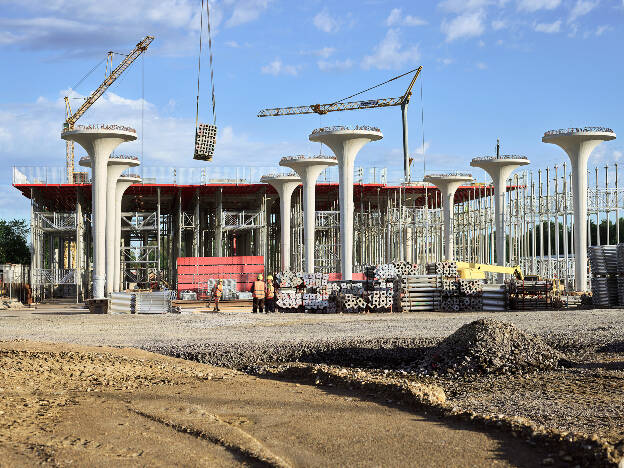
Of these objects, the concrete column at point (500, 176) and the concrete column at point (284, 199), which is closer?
the concrete column at point (500, 176)

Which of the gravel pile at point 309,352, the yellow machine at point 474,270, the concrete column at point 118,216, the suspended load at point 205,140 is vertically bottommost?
the gravel pile at point 309,352

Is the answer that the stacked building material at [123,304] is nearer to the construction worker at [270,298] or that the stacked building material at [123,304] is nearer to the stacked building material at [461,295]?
the construction worker at [270,298]

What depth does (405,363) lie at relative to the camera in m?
15.4

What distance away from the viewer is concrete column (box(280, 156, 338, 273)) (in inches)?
1688

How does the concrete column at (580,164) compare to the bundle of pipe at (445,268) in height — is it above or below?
above

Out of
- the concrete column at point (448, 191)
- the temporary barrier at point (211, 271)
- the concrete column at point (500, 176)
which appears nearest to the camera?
the concrete column at point (500, 176)

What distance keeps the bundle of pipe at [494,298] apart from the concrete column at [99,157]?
61.3 ft

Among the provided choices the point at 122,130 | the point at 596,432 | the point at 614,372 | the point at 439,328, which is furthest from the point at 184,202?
the point at 596,432

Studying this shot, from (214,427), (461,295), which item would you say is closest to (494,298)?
(461,295)

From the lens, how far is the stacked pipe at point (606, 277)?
1102 inches

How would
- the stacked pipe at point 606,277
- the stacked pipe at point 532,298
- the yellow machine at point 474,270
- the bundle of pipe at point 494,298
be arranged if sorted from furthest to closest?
the yellow machine at point 474,270 < the stacked pipe at point 532,298 < the bundle of pipe at point 494,298 < the stacked pipe at point 606,277

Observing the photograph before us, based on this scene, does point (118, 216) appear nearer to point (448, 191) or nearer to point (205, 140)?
point (205, 140)

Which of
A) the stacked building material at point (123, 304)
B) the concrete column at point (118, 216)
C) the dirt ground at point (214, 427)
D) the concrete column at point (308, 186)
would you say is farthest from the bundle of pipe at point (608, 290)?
the concrete column at point (118, 216)

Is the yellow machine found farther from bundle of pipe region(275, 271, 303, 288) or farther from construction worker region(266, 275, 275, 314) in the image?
construction worker region(266, 275, 275, 314)
